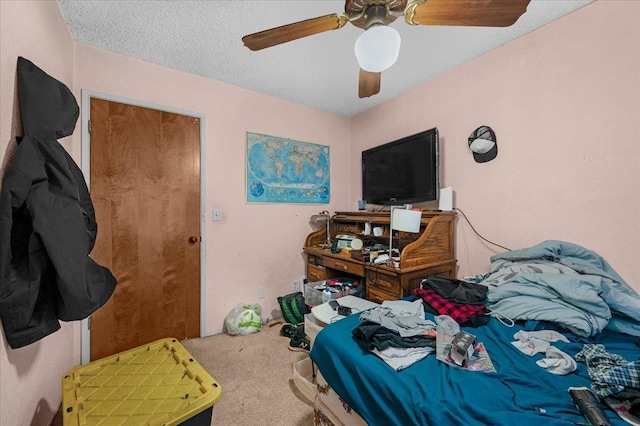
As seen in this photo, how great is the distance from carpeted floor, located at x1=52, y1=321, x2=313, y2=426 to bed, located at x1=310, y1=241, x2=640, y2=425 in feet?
1.79

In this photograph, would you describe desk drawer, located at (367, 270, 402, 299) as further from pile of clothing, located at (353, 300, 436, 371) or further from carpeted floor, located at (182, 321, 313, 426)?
carpeted floor, located at (182, 321, 313, 426)

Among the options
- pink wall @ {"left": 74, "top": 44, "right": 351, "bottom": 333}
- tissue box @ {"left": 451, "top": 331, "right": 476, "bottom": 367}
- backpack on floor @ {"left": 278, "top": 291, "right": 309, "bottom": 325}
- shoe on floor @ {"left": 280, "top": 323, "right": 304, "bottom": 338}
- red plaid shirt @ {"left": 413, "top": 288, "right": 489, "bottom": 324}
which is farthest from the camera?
backpack on floor @ {"left": 278, "top": 291, "right": 309, "bottom": 325}

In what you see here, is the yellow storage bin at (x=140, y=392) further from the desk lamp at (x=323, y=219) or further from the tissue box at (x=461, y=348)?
the desk lamp at (x=323, y=219)

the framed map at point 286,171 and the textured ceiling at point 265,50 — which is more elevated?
the textured ceiling at point 265,50

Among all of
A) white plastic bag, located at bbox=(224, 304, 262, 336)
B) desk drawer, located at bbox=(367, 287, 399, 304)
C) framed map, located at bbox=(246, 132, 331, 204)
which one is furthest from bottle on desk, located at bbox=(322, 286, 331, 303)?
framed map, located at bbox=(246, 132, 331, 204)

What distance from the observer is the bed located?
758mm

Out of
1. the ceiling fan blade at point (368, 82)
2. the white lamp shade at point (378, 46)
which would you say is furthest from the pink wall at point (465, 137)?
the white lamp shade at point (378, 46)

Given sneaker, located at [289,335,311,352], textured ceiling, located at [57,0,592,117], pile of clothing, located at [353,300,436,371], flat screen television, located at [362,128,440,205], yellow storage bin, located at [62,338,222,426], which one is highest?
textured ceiling, located at [57,0,592,117]

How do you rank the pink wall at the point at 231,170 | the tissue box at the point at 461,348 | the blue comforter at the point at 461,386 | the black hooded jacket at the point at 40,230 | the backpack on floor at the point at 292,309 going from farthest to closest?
the backpack on floor at the point at 292,309 < the pink wall at the point at 231,170 < the tissue box at the point at 461,348 < the black hooded jacket at the point at 40,230 < the blue comforter at the point at 461,386

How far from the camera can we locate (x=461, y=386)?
851mm

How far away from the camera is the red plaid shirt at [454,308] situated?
Result: 51.6 inches

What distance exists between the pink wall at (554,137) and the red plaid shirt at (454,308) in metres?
0.85

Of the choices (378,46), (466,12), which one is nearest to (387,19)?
(378,46)

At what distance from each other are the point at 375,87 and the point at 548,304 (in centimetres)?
157
